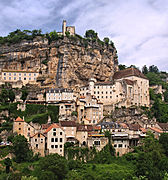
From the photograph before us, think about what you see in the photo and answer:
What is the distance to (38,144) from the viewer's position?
6147 centimetres

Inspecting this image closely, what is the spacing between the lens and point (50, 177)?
48250 mm

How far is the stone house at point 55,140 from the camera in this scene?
6109 centimetres

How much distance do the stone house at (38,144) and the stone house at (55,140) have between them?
3.61ft

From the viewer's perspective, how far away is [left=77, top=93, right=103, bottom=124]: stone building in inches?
3246

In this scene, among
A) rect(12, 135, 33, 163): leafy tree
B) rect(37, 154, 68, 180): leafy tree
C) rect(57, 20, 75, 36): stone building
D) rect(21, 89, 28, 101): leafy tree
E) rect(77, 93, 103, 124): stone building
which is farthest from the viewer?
rect(57, 20, 75, 36): stone building

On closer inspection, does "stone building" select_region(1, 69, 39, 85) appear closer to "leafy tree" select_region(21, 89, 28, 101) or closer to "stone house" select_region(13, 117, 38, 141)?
"leafy tree" select_region(21, 89, 28, 101)

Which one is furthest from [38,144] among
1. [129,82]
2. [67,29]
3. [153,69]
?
[153,69]

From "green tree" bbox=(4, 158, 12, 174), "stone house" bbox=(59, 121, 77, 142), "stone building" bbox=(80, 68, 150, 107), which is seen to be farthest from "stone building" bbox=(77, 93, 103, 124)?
"green tree" bbox=(4, 158, 12, 174)

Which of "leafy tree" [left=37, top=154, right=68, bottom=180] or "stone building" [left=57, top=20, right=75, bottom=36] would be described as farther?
"stone building" [left=57, top=20, right=75, bottom=36]

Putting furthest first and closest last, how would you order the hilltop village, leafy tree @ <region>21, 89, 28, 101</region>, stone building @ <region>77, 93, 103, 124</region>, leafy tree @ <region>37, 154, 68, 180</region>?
stone building @ <region>77, 93, 103, 124</region>, leafy tree @ <region>21, 89, 28, 101</region>, the hilltop village, leafy tree @ <region>37, 154, 68, 180</region>

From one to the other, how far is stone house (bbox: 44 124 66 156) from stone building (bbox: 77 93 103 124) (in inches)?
777

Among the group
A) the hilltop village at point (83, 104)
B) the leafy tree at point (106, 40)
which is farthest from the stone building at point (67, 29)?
the leafy tree at point (106, 40)

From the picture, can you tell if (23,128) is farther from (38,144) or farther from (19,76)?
(19,76)

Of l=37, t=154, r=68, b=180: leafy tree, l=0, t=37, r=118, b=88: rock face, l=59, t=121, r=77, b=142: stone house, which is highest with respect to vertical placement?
l=0, t=37, r=118, b=88: rock face
